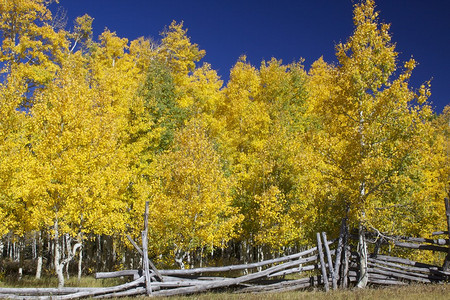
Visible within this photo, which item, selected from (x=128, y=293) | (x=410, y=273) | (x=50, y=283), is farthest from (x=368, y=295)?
(x=50, y=283)

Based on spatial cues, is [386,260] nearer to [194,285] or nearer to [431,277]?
[431,277]

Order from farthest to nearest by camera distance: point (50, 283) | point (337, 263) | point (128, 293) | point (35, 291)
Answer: point (50, 283) < point (337, 263) < point (128, 293) < point (35, 291)

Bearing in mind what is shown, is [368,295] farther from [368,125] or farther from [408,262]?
[368,125]

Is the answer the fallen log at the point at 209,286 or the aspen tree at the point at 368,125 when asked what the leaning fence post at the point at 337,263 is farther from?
the fallen log at the point at 209,286

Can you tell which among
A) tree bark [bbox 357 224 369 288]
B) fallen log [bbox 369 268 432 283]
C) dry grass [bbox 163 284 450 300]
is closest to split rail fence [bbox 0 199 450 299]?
fallen log [bbox 369 268 432 283]

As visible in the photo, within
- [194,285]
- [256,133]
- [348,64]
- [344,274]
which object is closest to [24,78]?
[256,133]

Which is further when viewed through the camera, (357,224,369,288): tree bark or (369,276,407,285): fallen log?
(369,276,407,285): fallen log

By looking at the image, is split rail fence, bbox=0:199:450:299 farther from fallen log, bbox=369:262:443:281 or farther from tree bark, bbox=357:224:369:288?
tree bark, bbox=357:224:369:288

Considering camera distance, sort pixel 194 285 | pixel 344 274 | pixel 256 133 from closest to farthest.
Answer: pixel 194 285, pixel 344 274, pixel 256 133

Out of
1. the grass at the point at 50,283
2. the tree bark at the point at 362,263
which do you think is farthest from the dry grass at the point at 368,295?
the grass at the point at 50,283

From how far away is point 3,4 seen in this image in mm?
21688

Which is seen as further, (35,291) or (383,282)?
(383,282)

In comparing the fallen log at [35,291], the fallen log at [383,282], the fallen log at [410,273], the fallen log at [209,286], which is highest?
the fallen log at [35,291]

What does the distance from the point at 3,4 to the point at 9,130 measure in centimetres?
1201
